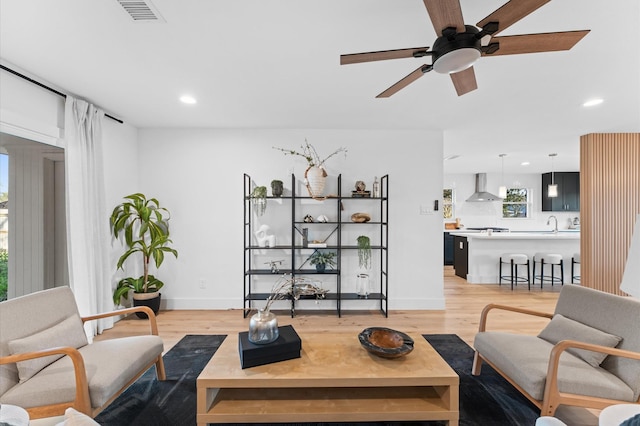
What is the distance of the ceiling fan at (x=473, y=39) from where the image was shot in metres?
1.29

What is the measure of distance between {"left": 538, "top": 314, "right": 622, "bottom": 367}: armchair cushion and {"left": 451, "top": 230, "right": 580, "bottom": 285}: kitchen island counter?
12.3 ft

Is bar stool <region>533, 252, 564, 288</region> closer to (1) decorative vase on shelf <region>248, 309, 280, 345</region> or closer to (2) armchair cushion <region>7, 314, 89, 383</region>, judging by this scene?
(1) decorative vase on shelf <region>248, 309, 280, 345</region>

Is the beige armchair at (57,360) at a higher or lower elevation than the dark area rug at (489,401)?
higher

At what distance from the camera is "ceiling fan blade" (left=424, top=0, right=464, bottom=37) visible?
1.25 metres

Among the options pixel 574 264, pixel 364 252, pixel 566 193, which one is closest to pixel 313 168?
pixel 364 252

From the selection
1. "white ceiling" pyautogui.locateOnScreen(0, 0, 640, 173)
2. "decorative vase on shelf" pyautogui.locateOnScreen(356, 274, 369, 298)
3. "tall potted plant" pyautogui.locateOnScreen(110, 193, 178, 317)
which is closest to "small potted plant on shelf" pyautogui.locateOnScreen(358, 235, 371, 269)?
"decorative vase on shelf" pyautogui.locateOnScreen(356, 274, 369, 298)

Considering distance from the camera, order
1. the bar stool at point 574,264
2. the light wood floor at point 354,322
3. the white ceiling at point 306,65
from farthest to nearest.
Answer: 1. the bar stool at point 574,264
2. the light wood floor at point 354,322
3. the white ceiling at point 306,65

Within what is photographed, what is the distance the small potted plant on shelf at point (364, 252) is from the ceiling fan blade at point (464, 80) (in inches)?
86.3

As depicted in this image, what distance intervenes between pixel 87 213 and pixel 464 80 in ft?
12.0

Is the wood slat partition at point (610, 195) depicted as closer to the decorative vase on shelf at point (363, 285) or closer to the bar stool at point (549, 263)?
the bar stool at point (549, 263)

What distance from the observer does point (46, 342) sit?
178 cm

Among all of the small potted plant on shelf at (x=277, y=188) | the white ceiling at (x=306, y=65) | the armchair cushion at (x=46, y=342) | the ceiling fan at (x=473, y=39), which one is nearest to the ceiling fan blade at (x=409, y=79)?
the ceiling fan at (x=473, y=39)

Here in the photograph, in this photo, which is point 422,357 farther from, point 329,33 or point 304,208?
point 304,208

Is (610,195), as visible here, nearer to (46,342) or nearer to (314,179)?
(314,179)
